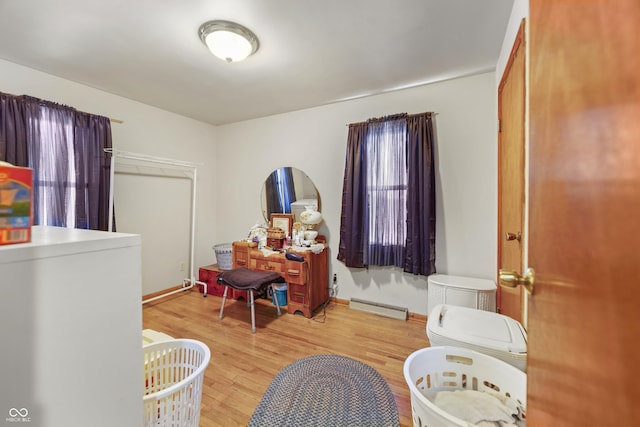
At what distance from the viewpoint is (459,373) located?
1137mm

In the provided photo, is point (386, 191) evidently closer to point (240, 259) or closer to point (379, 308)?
point (379, 308)

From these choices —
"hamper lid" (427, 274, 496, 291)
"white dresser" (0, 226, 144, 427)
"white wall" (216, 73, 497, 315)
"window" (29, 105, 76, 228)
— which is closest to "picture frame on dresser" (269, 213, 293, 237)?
"white wall" (216, 73, 497, 315)

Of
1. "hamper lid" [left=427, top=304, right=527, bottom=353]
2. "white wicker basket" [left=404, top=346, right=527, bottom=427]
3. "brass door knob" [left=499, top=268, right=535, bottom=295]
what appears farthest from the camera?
"hamper lid" [left=427, top=304, right=527, bottom=353]

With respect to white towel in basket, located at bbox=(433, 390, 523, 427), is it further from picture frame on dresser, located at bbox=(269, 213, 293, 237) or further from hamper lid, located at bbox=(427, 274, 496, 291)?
picture frame on dresser, located at bbox=(269, 213, 293, 237)

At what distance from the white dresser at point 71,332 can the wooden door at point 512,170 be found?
173 cm

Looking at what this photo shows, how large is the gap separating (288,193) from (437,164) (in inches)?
70.7

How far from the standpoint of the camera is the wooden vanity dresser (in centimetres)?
268

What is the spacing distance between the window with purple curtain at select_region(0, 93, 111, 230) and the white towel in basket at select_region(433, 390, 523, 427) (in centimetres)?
321

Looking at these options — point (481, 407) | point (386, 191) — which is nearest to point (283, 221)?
point (386, 191)

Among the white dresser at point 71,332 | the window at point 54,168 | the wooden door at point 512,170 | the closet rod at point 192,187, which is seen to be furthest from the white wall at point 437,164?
the white dresser at point 71,332

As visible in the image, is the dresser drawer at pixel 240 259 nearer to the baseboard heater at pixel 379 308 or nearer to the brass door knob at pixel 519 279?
the baseboard heater at pixel 379 308

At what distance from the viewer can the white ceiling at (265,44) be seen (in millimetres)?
1562

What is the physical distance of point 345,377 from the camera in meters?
1.73

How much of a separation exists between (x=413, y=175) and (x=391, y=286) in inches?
48.2
